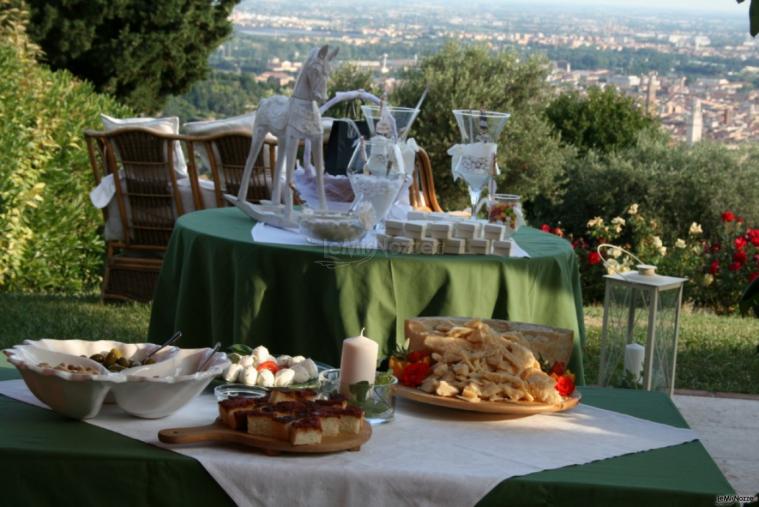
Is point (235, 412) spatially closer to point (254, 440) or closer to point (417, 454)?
point (254, 440)

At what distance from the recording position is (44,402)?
84.0 inches

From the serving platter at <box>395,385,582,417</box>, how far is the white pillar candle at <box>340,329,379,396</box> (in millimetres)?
112

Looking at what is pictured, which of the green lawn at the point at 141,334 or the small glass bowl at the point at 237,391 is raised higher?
the small glass bowl at the point at 237,391

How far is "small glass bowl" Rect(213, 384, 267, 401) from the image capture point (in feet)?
7.38

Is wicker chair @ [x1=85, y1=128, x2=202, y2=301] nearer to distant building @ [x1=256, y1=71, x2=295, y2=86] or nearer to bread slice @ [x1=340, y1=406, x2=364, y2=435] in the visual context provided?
bread slice @ [x1=340, y1=406, x2=364, y2=435]

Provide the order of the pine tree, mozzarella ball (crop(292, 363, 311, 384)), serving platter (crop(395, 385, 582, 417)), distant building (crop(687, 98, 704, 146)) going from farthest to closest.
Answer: distant building (crop(687, 98, 704, 146)), the pine tree, mozzarella ball (crop(292, 363, 311, 384)), serving platter (crop(395, 385, 582, 417))

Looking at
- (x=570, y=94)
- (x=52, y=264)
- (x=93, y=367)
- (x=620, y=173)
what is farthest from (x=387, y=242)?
(x=570, y=94)

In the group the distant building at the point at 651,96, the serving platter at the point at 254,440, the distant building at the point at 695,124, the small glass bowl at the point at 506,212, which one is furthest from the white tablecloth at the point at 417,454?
the distant building at the point at 651,96

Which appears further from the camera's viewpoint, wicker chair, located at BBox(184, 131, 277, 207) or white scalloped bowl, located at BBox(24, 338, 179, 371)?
wicker chair, located at BBox(184, 131, 277, 207)

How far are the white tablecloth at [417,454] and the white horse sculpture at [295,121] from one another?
5.90 ft

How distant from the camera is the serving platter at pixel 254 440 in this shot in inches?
77.8

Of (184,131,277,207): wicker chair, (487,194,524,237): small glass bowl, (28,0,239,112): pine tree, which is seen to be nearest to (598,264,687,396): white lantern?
(487,194,524,237): small glass bowl

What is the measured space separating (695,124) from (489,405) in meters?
15.4

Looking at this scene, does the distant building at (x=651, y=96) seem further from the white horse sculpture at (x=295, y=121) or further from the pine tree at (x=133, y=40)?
the white horse sculpture at (x=295, y=121)
